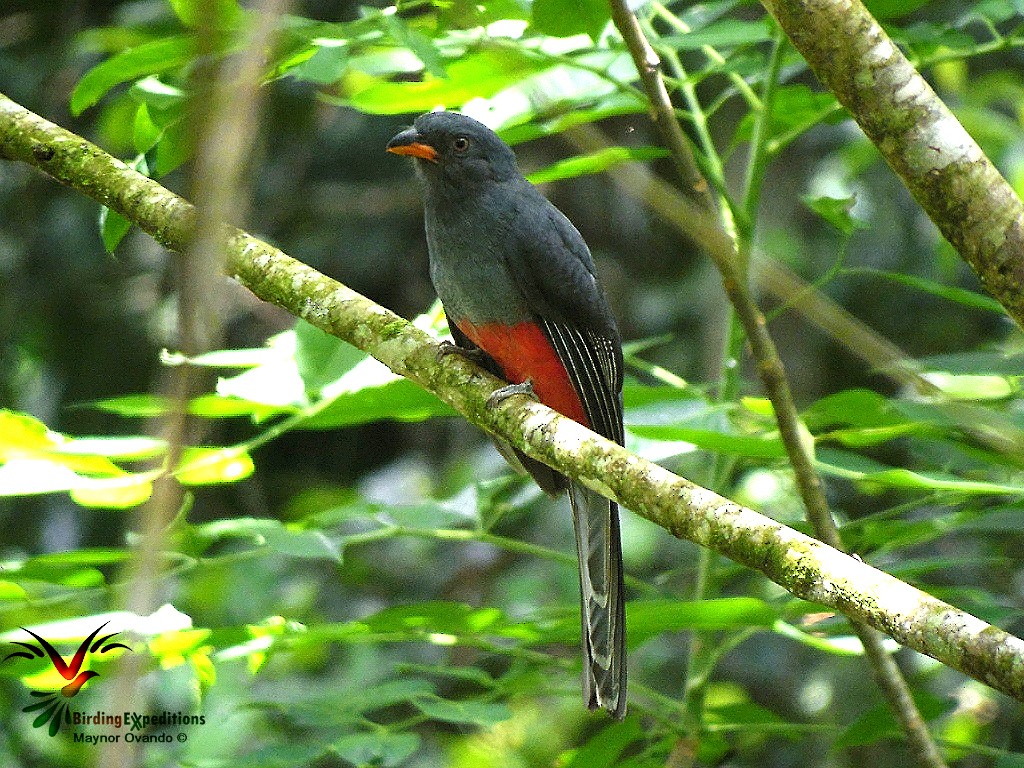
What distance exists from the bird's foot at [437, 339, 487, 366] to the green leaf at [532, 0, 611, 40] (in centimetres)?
81

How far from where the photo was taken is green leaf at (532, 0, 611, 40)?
2.51m

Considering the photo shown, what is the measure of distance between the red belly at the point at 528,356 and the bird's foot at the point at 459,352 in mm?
50

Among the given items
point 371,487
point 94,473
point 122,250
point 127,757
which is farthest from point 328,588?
point 127,757

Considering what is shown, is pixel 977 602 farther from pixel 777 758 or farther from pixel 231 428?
pixel 231 428

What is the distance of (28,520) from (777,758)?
3659 millimetres

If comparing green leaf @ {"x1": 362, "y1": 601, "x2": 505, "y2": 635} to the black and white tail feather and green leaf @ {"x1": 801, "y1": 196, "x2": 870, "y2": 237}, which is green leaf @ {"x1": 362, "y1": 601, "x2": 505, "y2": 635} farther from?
green leaf @ {"x1": 801, "y1": 196, "x2": 870, "y2": 237}

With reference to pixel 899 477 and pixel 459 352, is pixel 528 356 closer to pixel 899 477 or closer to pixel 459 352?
pixel 459 352

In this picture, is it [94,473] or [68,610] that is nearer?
[94,473]

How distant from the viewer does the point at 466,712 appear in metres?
2.60

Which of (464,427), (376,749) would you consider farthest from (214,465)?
(464,427)

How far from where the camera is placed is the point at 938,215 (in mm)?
2039

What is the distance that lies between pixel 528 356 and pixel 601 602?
0.78 m

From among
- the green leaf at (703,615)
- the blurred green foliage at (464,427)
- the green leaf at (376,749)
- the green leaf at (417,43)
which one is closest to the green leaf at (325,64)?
the blurred green foliage at (464,427)

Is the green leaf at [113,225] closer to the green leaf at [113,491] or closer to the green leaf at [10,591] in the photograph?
the green leaf at [113,491]
